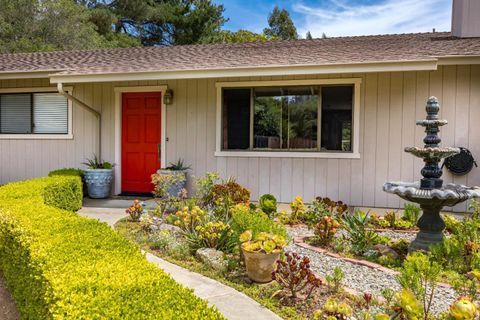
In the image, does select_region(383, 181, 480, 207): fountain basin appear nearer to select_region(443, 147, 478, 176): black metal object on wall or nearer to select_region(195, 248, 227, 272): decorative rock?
select_region(195, 248, 227, 272): decorative rock

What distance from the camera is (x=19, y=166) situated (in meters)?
8.95

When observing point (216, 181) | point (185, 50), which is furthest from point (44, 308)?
point (185, 50)

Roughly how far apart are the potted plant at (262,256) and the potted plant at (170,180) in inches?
131

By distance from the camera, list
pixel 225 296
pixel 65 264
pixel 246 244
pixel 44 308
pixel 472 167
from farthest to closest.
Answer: pixel 472 167 < pixel 246 244 < pixel 225 296 < pixel 65 264 < pixel 44 308

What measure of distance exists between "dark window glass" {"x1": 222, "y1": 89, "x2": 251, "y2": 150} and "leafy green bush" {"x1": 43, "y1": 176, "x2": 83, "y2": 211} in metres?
2.87

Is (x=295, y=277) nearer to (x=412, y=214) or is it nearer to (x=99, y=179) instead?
(x=412, y=214)

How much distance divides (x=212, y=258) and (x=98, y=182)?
186 inches


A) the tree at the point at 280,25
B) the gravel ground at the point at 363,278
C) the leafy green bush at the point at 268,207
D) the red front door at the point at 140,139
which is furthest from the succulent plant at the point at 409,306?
the tree at the point at 280,25

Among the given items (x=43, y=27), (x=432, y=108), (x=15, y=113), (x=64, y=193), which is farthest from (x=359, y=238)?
(x=43, y=27)

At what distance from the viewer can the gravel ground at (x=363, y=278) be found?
3171 mm

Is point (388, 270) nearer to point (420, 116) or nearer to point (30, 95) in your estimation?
point (420, 116)

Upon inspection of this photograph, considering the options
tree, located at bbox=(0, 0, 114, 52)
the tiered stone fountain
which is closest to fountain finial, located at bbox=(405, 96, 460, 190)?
the tiered stone fountain

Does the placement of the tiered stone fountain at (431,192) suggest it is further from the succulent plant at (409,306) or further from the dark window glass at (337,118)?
the dark window glass at (337,118)

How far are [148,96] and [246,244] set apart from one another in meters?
5.58
